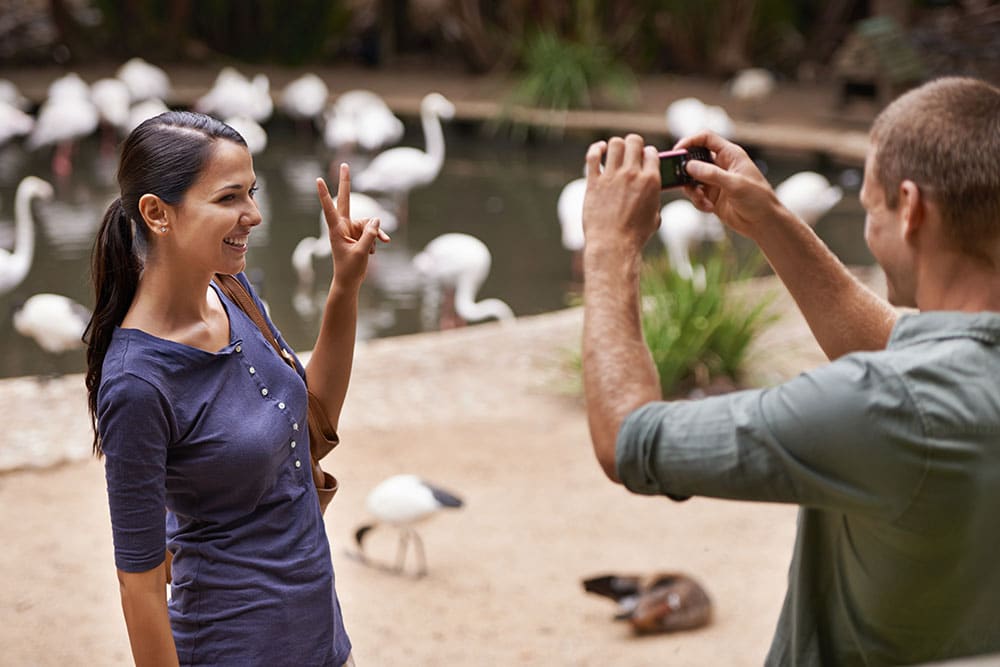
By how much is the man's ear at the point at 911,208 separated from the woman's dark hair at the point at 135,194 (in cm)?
101

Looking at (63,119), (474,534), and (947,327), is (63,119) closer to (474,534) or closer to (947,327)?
(474,534)

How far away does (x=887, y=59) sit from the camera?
1168cm

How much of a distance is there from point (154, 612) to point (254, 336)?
46cm

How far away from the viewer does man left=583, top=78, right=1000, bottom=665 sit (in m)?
1.37

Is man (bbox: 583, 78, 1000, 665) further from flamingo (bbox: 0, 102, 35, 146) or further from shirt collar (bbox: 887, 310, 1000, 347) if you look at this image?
flamingo (bbox: 0, 102, 35, 146)

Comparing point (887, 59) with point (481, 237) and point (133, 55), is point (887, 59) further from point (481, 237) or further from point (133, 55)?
point (133, 55)

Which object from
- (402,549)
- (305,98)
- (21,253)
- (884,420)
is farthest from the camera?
(305,98)

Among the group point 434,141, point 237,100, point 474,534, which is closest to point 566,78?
point 434,141

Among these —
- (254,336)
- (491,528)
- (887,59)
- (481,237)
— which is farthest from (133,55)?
(254,336)

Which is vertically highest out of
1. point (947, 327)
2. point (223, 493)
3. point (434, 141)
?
point (947, 327)

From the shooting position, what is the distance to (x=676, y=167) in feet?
5.93

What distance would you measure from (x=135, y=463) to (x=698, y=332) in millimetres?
4436

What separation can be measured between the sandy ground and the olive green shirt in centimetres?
235

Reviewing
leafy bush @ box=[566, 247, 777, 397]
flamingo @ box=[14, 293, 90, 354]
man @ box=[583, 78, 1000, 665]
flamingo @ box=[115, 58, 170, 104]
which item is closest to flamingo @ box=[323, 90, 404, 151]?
flamingo @ box=[115, 58, 170, 104]
